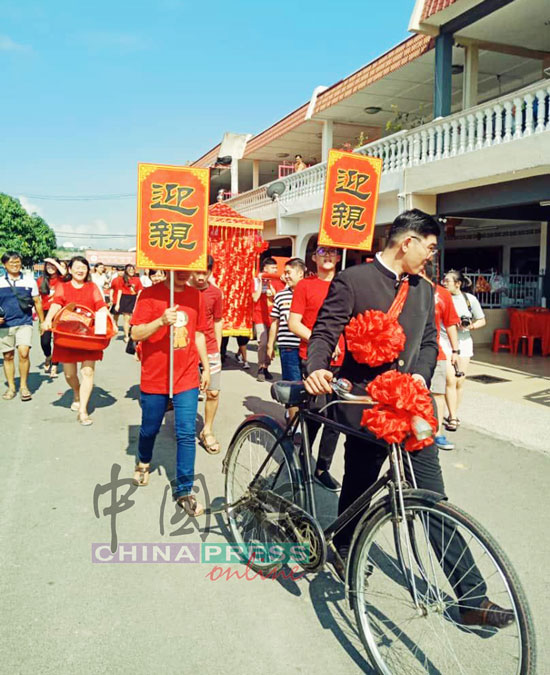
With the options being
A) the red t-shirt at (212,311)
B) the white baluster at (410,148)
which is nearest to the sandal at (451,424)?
the red t-shirt at (212,311)

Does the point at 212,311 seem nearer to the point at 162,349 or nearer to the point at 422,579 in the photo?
the point at 162,349

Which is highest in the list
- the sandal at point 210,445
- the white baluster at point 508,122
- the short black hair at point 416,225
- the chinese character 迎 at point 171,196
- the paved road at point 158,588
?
the white baluster at point 508,122

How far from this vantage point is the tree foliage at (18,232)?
49.2 meters

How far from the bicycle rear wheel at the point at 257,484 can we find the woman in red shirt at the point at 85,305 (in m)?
3.53

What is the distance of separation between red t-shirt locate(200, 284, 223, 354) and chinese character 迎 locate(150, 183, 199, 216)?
4.48 ft

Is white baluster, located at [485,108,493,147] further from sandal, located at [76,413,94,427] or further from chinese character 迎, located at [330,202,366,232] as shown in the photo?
sandal, located at [76,413,94,427]

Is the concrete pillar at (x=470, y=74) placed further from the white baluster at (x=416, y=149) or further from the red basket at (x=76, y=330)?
the red basket at (x=76, y=330)

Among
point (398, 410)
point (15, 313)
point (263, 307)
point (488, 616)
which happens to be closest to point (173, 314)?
point (398, 410)

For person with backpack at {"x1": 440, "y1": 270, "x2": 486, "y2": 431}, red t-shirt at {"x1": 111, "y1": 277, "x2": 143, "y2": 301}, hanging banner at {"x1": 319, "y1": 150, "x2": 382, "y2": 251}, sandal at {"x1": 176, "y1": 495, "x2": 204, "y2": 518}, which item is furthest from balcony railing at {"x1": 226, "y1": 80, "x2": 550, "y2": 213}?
sandal at {"x1": 176, "y1": 495, "x2": 204, "y2": 518}

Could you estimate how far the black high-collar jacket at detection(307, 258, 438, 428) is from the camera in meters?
2.97

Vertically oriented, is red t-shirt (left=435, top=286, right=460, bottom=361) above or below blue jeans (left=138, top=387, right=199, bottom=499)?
above

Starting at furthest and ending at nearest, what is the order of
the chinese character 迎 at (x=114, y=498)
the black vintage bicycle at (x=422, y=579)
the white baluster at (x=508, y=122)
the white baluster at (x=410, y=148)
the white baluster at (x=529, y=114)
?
1. the white baluster at (x=410, y=148)
2. the white baluster at (x=508, y=122)
3. the white baluster at (x=529, y=114)
4. the chinese character 迎 at (x=114, y=498)
5. the black vintage bicycle at (x=422, y=579)

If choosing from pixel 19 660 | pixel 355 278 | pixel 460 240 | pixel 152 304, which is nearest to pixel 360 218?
pixel 152 304

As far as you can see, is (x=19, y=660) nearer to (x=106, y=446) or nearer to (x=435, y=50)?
(x=106, y=446)
